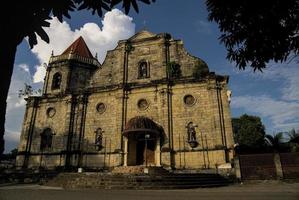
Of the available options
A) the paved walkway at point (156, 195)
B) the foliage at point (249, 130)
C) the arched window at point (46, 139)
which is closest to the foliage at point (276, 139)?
the foliage at point (249, 130)

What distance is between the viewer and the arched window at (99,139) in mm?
23125

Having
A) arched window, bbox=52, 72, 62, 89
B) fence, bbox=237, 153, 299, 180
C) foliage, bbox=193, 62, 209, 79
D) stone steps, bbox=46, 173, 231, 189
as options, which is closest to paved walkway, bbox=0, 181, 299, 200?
stone steps, bbox=46, 173, 231, 189

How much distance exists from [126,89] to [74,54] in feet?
27.9

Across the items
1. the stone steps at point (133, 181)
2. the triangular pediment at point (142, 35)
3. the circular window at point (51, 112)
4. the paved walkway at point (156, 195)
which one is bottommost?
the paved walkway at point (156, 195)

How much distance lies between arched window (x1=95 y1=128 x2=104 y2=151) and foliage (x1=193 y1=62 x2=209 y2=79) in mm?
10458

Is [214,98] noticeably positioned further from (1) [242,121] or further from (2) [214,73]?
(1) [242,121]

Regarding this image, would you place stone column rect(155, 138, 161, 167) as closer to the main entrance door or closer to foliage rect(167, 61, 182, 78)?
the main entrance door

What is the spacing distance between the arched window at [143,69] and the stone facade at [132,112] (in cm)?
9

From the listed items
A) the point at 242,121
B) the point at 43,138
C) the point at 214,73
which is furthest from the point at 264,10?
the point at 242,121

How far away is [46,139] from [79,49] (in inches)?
448

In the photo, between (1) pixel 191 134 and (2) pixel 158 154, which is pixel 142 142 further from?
(1) pixel 191 134

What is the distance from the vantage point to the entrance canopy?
806 inches

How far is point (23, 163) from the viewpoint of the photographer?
24656mm

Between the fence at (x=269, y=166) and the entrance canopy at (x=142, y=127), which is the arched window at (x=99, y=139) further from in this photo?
the fence at (x=269, y=166)
